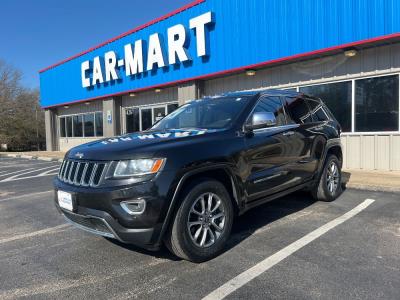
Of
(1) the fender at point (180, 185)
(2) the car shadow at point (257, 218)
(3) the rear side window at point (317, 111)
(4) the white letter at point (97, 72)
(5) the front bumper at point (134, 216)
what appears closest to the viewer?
(5) the front bumper at point (134, 216)

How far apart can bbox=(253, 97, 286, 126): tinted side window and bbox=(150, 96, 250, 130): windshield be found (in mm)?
195

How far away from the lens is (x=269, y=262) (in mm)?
3855

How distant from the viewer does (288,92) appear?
571 centimetres

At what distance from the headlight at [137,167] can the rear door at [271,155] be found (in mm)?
1248

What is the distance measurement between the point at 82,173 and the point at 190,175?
1.12 m

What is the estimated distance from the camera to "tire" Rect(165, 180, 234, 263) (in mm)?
3637

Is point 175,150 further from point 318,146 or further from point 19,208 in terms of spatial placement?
point 19,208

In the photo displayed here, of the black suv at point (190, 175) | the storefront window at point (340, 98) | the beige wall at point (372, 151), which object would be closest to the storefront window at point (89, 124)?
the storefront window at point (340, 98)

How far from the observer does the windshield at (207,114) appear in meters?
4.66

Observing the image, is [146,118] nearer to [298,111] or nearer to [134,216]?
[298,111]

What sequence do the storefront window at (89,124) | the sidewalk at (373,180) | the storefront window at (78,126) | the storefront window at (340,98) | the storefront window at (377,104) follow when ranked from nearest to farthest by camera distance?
the sidewalk at (373,180), the storefront window at (377,104), the storefront window at (340,98), the storefront window at (89,124), the storefront window at (78,126)

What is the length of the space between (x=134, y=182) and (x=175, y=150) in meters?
0.52

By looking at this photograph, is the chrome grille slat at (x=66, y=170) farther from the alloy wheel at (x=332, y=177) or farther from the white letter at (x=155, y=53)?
the white letter at (x=155, y=53)

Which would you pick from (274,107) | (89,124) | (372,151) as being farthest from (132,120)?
(274,107)
